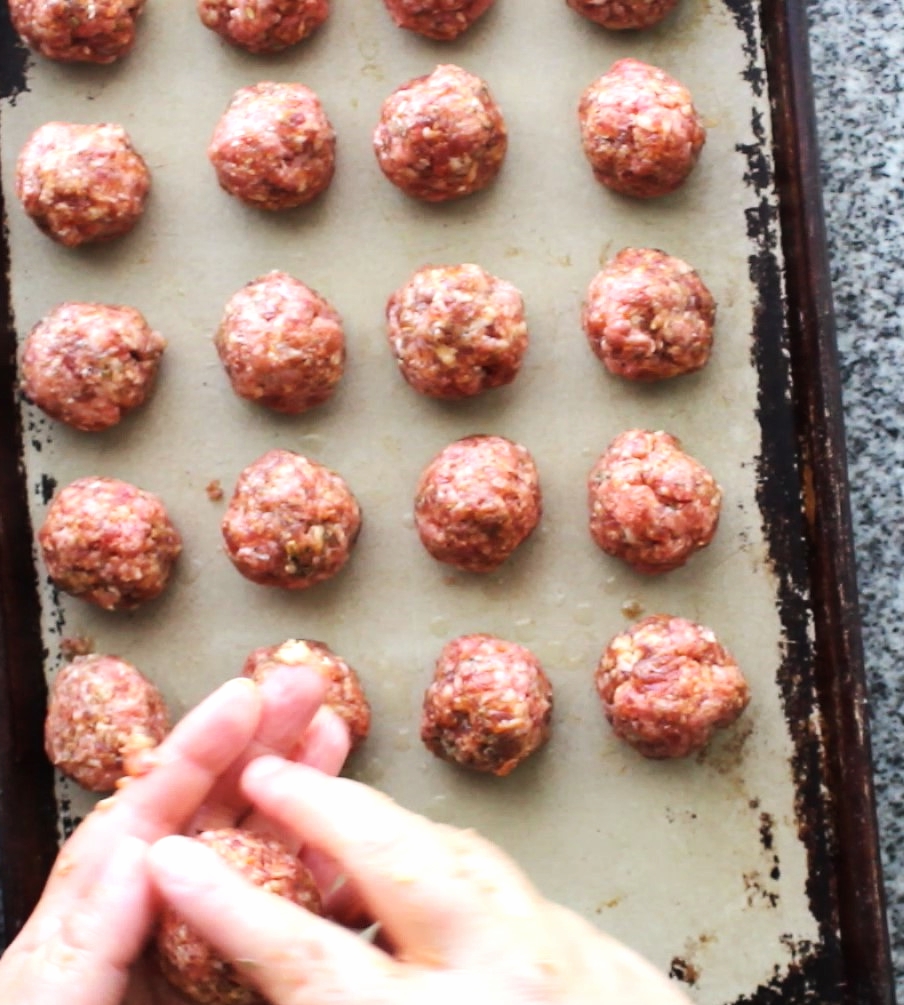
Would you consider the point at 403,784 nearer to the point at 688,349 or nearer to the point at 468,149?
the point at 688,349

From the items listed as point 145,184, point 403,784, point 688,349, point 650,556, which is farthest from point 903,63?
point 403,784

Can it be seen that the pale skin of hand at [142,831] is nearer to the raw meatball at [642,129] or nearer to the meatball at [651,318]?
the meatball at [651,318]

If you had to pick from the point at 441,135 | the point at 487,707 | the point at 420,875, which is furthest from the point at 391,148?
the point at 420,875

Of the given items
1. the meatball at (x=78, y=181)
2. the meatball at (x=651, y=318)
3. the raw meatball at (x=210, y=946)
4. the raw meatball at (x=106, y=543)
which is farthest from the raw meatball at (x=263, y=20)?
the raw meatball at (x=210, y=946)

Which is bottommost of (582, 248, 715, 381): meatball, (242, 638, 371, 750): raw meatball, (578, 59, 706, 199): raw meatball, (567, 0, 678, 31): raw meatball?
(242, 638, 371, 750): raw meatball

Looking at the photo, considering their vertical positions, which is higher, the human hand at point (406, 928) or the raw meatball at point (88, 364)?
the raw meatball at point (88, 364)

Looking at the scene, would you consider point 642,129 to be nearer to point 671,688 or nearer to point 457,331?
point 457,331

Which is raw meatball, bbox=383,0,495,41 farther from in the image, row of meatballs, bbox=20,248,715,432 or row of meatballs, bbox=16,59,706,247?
row of meatballs, bbox=20,248,715,432

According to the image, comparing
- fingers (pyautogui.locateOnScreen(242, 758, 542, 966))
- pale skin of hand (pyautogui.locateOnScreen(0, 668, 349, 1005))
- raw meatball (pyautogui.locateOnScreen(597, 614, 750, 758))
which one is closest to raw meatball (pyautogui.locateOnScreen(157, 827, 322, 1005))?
pale skin of hand (pyautogui.locateOnScreen(0, 668, 349, 1005))
